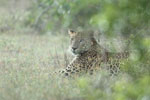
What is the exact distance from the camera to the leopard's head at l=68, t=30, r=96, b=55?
10.1m

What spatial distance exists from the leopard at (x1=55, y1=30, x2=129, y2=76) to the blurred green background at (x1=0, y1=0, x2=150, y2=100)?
30cm

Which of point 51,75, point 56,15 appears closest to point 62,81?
point 51,75

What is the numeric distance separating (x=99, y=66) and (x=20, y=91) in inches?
94.1

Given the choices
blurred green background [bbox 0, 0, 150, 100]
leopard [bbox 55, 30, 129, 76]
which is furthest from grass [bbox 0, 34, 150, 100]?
leopard [bbox 55, 30, 129, 76]

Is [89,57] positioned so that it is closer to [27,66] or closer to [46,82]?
[27,66]

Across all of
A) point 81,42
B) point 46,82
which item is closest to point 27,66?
point 81,42

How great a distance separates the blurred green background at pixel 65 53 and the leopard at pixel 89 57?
0.30 m

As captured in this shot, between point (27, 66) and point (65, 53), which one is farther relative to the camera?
point (65, 53)

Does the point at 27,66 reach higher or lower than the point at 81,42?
lower

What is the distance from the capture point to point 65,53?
11.2 meters

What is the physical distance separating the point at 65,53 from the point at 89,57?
1.53m

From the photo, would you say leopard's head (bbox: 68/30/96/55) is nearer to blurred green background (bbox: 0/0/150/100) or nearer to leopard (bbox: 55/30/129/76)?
leopard (bbox: 55/30/129/76)

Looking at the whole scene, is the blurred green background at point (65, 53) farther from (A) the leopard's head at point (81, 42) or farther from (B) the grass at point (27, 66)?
(A) the leopard's head at point (81, 42)

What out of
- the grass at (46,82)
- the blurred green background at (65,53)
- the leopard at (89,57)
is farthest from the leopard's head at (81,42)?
the grass at (46,82)
